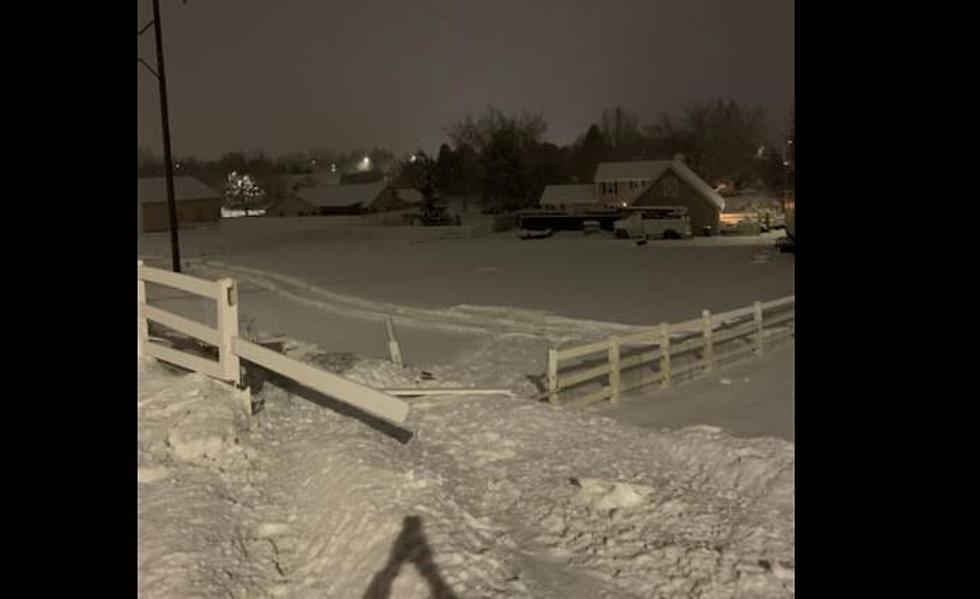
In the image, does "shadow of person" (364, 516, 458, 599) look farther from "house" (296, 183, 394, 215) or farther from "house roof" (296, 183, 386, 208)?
"house roof" (296, 183, 386, 208)

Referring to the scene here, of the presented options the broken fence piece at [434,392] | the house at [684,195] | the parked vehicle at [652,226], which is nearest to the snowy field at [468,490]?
the broken fence piece at [434,392]

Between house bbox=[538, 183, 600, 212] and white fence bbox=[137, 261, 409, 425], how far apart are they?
206 feet

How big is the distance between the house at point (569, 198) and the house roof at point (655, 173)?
157cm

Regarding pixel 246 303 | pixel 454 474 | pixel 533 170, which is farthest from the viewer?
pixel 533 170

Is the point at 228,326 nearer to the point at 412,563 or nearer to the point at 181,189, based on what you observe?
the point at 412,563

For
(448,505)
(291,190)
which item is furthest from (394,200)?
(448,505)

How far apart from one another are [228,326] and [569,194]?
65.9m

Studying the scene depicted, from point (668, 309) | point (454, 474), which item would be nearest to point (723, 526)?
point (454, 474)

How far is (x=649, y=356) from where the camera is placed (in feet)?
36.4
